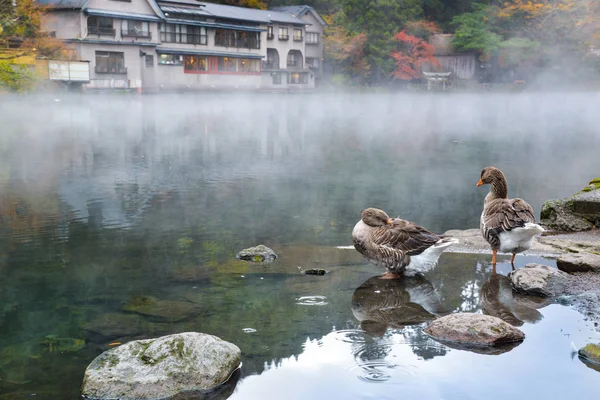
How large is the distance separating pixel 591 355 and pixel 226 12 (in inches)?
2538

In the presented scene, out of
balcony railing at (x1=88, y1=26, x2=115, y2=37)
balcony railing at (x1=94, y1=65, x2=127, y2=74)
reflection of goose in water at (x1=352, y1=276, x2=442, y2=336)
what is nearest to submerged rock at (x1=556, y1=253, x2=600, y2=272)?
reflection of goose in water at (x1=352, y1=276, x2=442, y2=336)

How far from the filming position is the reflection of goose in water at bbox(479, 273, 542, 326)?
6.61 m

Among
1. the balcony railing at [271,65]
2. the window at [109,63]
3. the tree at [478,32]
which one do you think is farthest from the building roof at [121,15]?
the tree at [478,32]

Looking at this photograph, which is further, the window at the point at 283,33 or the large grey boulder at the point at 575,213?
the window at the point at 283,33

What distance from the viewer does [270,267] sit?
28.6 ft

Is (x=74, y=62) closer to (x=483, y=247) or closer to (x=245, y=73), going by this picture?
(x=245, y=73)

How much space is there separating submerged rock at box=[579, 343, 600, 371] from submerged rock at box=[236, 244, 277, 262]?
4.56 metres

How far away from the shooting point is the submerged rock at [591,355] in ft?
18.0

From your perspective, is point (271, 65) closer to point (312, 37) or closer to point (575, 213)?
point (312, 37)

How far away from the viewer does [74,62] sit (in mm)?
47156

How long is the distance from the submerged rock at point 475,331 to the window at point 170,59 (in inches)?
2262

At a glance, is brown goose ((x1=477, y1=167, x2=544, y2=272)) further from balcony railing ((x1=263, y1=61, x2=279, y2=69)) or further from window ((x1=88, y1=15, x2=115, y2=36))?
balcony railing ((x1=263, y1=61, x2=279, y2=69))

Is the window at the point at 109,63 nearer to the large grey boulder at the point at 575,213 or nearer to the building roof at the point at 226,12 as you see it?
the building roof at the point at 226,12

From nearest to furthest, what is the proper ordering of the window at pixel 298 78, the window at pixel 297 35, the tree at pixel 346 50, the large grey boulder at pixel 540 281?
the large grey boulder at pixel 540 281, the tree at pixel 346 50, the window at pixel 297 35, the window at pixel 298 78
